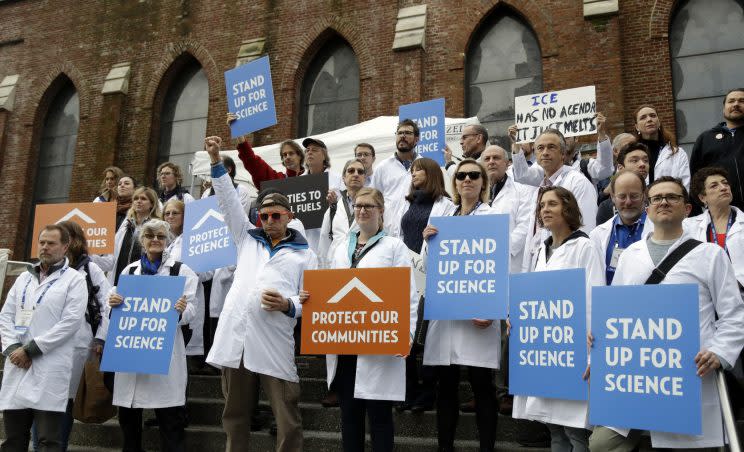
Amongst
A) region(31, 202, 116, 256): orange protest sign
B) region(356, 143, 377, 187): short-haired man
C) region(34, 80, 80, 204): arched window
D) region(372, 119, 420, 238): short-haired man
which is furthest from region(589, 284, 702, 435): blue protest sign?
region(34, 80, 80, 204): arched window

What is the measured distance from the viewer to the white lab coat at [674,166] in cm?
630

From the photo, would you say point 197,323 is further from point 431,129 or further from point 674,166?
point 674,166

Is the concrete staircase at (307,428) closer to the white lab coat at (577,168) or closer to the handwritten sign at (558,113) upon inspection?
the white lab coat at (577,168)

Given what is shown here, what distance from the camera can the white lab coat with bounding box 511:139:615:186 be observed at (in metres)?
6.29

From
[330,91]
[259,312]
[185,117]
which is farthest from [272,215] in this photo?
[185,117]

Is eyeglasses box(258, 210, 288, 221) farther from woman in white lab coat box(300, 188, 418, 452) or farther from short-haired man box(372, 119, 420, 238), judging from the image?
short-haired man box(372, 119, 420, 238)

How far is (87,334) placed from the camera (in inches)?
215

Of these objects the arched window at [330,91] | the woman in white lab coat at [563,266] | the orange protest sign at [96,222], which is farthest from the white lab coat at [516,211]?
the arched window at [330,91]

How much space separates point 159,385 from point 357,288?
201 cm

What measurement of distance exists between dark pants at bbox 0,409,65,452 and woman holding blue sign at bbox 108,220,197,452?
47 cm

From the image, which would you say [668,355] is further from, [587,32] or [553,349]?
[587,32]

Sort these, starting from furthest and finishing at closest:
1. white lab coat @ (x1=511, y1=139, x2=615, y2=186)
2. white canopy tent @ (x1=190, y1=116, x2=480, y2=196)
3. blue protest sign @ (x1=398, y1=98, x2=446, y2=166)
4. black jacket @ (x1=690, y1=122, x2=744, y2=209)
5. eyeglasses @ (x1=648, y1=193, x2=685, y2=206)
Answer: white canopy tent @ (x1=190, y1=116, x2=480, y2=196), blue protest sign @ (x1=398, y1=98, x2=446, y2=166), white lab coat @ (x1=511, y1=139, x2=615, y2=186), black jacket @ (x1=690, y1=122, x2=744, y2=209), eyeglasses @ (x1=648, y1=193, x2=685, y2=206)

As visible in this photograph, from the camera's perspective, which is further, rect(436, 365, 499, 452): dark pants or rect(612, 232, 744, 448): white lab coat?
rect(436, 365, 499, 452): dark pants

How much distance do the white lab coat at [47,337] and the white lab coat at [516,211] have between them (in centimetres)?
362
